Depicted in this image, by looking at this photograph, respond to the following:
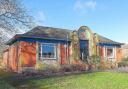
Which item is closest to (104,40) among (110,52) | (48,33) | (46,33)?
(110,52)

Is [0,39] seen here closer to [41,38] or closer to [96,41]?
[41,38]

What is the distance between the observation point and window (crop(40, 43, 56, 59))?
93.7 feet

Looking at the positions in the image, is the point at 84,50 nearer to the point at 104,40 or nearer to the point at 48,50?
the point at 104,40

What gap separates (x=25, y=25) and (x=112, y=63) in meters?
13.9

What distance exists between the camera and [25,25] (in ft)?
88.1

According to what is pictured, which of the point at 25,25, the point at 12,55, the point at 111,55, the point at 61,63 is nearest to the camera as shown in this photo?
the point at 25,25

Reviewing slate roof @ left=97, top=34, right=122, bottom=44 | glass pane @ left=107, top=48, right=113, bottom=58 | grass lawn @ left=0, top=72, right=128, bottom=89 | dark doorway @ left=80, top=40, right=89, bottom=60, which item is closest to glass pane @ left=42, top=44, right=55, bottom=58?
dark doorway @ left=80, top=40, right=89, bottom=60

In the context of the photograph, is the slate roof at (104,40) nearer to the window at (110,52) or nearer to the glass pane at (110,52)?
the window at (110,52)

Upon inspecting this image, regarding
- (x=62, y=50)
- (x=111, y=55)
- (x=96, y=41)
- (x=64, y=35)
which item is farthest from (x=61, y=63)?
(x=111, y=55)

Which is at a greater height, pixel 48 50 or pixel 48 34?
pixel 48 34

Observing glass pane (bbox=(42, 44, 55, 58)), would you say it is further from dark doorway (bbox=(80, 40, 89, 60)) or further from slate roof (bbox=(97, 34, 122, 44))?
slate roof (bbox=(97, 34, 122, 44))

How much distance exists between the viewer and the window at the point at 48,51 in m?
28.6

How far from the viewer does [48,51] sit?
1139 inches

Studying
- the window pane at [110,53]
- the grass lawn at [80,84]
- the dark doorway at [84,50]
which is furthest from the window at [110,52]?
the grass lawn at [80,84]
